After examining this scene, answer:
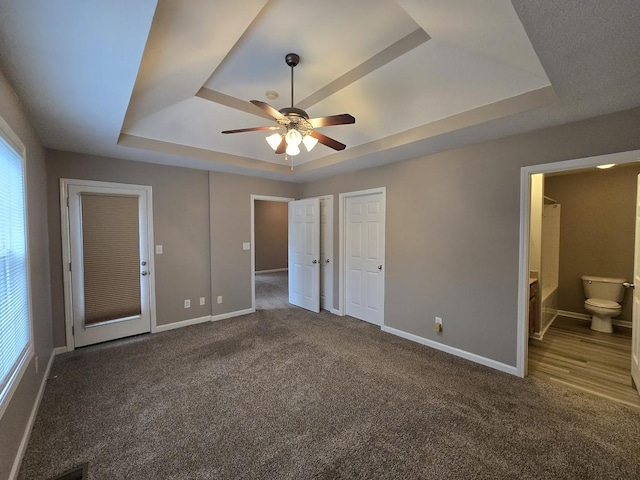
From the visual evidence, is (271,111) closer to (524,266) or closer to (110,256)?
(524,266)

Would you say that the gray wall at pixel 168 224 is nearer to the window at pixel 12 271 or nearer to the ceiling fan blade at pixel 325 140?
the window at pixel 12 271

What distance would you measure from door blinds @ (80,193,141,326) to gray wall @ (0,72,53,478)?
1.46ft

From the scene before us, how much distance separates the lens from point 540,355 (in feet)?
10.4

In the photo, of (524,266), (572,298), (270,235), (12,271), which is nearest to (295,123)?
(12,271)

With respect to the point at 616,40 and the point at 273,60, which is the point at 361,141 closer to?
the point at 273,60

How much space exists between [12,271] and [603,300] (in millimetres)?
6545

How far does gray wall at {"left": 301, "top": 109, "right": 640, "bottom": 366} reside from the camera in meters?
2.48

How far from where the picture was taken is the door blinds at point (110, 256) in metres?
3.47

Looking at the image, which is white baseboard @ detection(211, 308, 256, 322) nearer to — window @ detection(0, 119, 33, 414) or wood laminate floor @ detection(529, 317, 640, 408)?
window @ detection(0, 119, 33, 414)

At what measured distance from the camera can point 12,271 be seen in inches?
72.5

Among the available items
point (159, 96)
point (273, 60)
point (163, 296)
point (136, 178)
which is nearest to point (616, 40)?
point (273, 60)

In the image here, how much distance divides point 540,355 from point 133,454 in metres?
4.06

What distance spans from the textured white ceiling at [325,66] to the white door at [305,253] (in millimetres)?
1797

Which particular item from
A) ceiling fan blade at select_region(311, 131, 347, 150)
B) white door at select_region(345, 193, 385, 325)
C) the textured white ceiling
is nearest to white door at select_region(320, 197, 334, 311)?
white door at select_region(345, 193, 385, 325)
